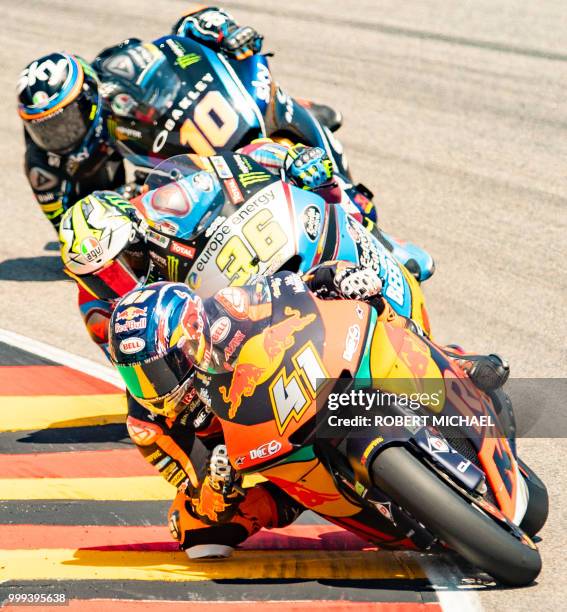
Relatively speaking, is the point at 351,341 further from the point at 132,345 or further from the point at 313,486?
the point at 132,345

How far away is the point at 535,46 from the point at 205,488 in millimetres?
9927

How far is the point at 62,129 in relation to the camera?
909 centimetres

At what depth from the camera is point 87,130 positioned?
9.21 metres

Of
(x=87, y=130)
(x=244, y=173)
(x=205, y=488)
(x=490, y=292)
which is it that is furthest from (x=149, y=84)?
(x=205, y=488)

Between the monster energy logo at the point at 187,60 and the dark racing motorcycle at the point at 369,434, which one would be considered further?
the monster energy logo at the point at 187,60

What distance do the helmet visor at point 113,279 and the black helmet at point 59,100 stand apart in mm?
2367

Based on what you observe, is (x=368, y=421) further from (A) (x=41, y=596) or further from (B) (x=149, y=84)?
(B) (x=149, y=84)

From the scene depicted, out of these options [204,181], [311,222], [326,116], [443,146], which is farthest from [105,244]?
[443,146]

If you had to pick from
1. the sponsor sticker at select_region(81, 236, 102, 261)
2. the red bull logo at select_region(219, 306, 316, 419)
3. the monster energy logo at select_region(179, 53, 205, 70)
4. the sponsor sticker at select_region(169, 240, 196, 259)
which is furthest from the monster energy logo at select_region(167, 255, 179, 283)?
the monster energy logo at select_region(179, 53, 205, 70)

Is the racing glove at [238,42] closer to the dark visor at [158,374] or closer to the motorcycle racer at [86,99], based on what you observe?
the motorcycle racer at [86,99]

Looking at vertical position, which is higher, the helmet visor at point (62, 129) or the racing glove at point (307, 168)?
the racing glove at point (307, 168)

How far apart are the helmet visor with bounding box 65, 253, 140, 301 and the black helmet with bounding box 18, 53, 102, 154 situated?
2.37m

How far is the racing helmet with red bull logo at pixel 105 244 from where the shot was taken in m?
6.63

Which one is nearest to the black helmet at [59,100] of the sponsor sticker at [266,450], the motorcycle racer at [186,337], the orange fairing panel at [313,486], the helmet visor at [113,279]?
the helmet visor at [113,279]
